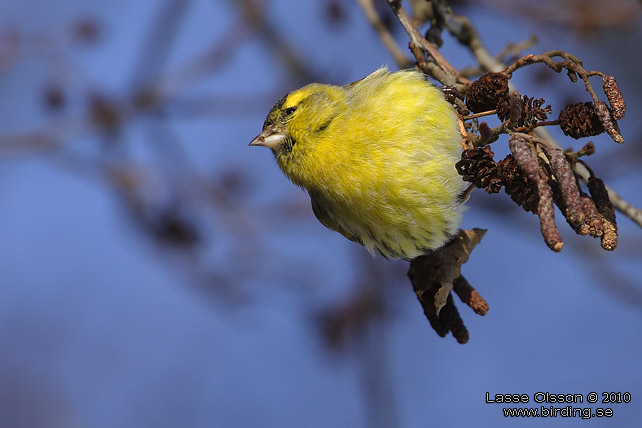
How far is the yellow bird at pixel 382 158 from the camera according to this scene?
2.47 metres

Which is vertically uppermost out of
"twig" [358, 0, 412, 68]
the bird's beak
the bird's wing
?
→ "twig" [358, 0, 412, 68]

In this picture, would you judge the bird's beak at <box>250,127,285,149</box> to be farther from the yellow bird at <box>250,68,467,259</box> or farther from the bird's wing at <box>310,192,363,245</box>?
the bird's wing at <box>310,192,363,245</box>

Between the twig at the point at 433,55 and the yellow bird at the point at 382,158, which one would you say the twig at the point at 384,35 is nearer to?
the yellow bird at the point at 382,158

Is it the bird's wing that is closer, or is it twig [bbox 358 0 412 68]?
twig [bbox 358 0 412 68]

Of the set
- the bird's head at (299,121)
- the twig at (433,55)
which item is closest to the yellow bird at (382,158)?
the bird's head at (299,121)

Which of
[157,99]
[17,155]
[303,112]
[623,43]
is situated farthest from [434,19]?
[623,43]

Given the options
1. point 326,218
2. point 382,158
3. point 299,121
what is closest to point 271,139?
point 299,121

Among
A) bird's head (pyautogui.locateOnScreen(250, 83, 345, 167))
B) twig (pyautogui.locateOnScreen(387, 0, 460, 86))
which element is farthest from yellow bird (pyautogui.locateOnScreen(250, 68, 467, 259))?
twig (pyautogui.locateOnScreen(387, 0, 460, 86))

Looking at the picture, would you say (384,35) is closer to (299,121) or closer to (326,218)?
(299,121)

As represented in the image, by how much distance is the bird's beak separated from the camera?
2.79 meters

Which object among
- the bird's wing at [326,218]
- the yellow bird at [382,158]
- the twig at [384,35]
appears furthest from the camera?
the bird's wing at [326,218]

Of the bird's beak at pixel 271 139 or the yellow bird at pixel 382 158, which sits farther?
the bird's beak at pixel 271 139

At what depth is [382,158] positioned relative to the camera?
247cm

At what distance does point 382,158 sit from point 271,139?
533 mm
